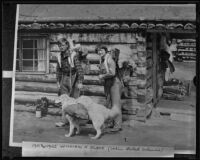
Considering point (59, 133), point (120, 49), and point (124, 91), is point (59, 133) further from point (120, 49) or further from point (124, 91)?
point (120, 49)

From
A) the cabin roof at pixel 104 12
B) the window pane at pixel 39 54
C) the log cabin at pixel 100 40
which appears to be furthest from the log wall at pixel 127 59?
the cabin roof at pixel 104 12

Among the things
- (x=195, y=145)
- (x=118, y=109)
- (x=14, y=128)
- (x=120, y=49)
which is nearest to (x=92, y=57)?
(x=120, y=49)

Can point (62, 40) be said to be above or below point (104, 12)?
below

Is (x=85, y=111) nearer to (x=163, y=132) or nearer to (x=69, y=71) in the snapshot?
(x=69, y=71)

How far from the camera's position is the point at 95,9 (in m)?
4.21

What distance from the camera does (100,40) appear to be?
4270 millimetres

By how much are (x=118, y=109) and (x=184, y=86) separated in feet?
2.73

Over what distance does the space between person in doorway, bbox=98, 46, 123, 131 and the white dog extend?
0.07 meters

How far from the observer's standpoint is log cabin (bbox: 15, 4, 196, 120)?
13.7 feet

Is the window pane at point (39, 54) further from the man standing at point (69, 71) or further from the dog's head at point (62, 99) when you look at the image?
the dog's head at point (62, 99)

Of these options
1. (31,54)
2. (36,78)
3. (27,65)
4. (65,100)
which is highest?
(31,54)

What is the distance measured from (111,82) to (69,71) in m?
0.53

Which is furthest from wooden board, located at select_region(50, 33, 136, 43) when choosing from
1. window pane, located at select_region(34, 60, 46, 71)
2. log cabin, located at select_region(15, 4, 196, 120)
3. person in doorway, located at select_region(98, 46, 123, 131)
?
window pane, located at select_region(34, 60, 46, 71)

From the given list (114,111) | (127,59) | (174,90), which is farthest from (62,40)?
(174,90)
